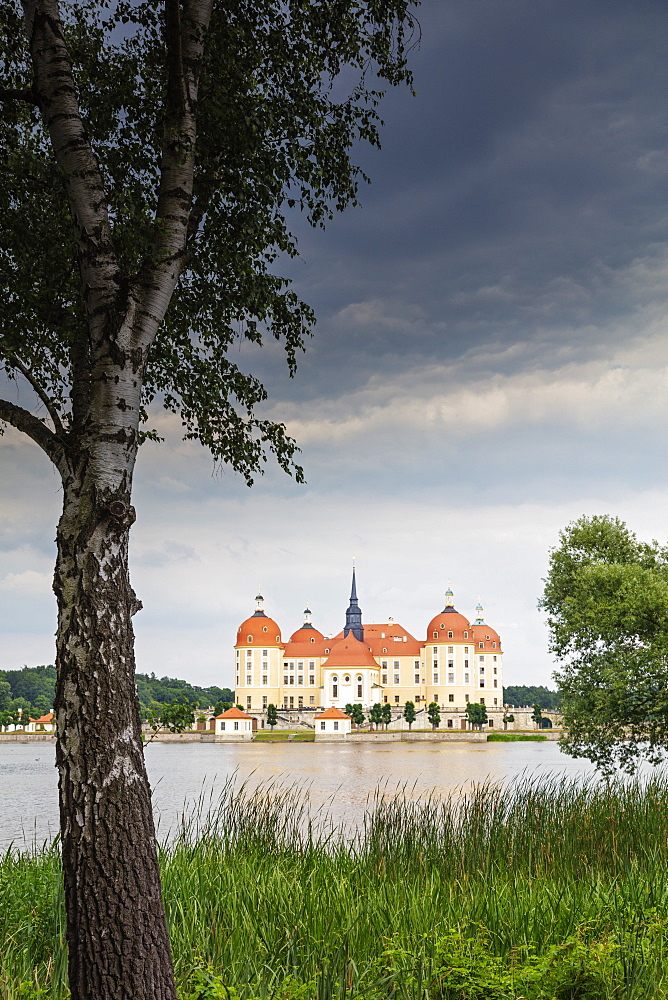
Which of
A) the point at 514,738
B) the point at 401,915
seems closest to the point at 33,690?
the point at 514,738

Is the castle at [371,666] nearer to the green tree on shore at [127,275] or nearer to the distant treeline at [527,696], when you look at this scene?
the distant treeline at [527,696]

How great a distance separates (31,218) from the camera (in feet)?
18.5

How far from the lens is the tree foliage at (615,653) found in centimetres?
1420

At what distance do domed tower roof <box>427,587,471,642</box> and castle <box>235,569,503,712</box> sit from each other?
128mm

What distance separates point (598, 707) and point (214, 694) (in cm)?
12884

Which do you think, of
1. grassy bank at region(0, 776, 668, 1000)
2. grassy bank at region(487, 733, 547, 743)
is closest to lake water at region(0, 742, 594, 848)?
grassy bank at region(0, 776, 668, 1000)

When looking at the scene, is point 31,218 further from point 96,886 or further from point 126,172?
point 96,886

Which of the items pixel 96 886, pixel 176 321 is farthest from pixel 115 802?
pixel 176 321

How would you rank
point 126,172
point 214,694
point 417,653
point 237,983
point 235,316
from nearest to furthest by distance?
point 237,983
point 126,172
point 235,316
point 417,653
point 214,694

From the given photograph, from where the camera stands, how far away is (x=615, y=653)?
597 inches

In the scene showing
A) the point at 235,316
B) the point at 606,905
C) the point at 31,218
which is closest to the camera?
the point at 606,905

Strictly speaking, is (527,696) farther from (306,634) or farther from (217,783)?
(217,783)

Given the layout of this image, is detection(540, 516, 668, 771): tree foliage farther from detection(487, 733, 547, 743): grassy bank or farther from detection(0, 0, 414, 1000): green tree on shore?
detection(487, 733, 547, 743): grassy bank

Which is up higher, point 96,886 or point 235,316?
point 235,316
